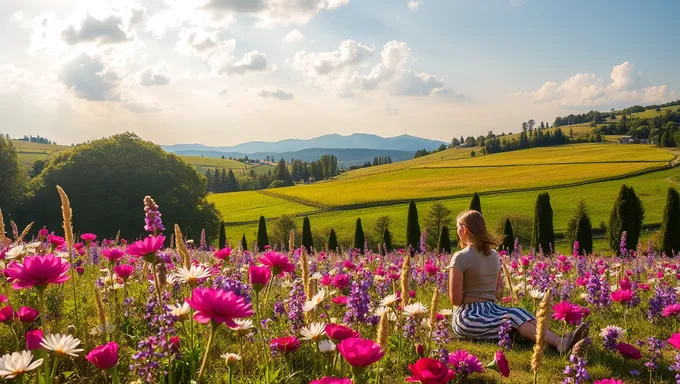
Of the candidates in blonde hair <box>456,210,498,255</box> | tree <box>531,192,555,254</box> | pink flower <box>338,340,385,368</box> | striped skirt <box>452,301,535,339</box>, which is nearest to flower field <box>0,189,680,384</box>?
pink flower <box>338,340,385,368</box>

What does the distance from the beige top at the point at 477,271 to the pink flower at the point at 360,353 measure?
443 centimetres

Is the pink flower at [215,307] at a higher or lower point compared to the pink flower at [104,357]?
higher

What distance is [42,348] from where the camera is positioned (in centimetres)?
219

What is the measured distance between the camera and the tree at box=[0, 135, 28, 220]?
103ft

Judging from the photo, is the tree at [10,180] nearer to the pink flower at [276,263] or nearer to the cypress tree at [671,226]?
the pink flower at [276,263]

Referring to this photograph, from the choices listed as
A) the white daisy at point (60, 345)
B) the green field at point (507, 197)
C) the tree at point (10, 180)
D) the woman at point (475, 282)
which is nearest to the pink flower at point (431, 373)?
the white daisy at point (60, 345)

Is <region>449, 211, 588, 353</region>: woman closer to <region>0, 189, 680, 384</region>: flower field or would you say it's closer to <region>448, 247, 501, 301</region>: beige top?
<region>448, 247, 501, 301</region>: beige top

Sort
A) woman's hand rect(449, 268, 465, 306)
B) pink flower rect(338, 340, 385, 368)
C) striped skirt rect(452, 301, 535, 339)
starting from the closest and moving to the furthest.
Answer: pink flower rect(338, 340, 385, 368) < striped skirt rect(452, 301, 535, 339) < woman's hand rect(449, 268, 465, 306)

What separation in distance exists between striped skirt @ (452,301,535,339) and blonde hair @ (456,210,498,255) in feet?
2.43

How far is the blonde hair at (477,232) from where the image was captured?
6.06m

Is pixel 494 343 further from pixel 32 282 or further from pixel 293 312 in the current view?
pixel 32 282

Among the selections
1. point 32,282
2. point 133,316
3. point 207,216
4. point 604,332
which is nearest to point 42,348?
point 32,282

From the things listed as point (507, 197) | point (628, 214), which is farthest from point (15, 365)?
point (507, 197)

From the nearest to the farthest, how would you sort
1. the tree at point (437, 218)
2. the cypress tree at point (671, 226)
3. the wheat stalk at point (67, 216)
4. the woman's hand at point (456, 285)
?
1. the wheat stalk at point (67, 216)
2. the woman's hand at point (456, 285)
3. the cypress tree at point (671, 226)
4. the tree at point (437, 218)
